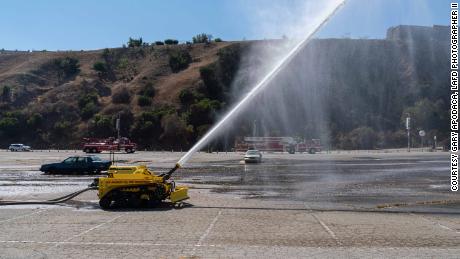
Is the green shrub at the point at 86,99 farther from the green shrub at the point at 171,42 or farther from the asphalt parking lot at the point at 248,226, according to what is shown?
the asphalt parking lot at the point at 248,226

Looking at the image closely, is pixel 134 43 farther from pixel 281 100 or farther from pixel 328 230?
pixel 328 230

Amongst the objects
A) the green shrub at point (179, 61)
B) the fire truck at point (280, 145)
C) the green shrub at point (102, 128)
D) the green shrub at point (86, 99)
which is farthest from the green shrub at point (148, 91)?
the fire truck at point (280, 145)

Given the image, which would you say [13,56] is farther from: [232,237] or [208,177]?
[232,237]

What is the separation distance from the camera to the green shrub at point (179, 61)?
Result: 4451 inches

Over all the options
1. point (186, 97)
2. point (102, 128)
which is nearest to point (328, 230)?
point (102, 128)

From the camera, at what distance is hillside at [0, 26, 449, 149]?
273 feet

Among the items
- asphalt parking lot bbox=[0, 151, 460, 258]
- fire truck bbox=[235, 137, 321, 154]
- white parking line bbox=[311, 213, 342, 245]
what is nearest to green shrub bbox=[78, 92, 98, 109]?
fire truck bbox=[235, 137, 321, 154]

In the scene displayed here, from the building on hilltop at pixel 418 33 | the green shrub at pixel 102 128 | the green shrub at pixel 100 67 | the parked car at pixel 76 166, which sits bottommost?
the parked car at pixel 76 166

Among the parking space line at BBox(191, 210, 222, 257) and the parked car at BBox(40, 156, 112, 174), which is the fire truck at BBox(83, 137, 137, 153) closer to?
the parked car at BBox(40, 156, 112, 174)

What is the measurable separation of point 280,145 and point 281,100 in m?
14.1

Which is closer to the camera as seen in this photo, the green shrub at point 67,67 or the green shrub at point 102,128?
the green shrub at point 102,128

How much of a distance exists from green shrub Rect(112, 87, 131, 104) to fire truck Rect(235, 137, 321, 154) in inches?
1343

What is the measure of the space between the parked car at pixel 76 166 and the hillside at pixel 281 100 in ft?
141

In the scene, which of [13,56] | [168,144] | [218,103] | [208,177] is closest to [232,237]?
[208,177]
